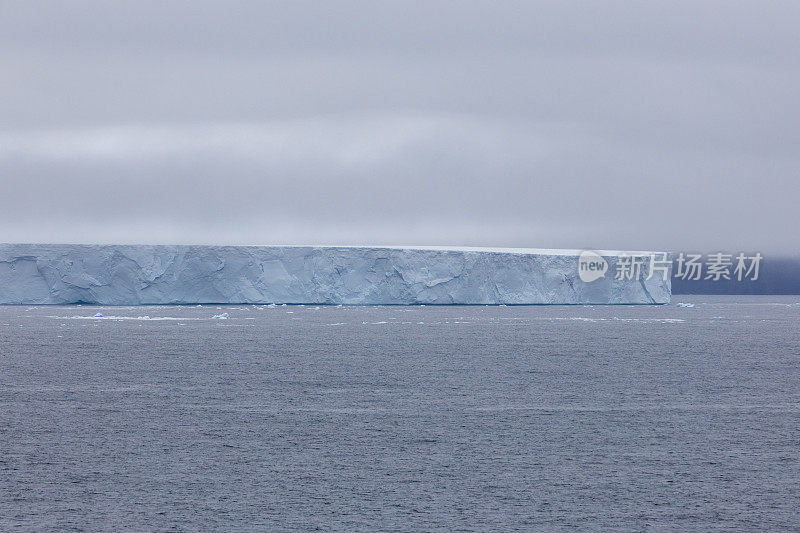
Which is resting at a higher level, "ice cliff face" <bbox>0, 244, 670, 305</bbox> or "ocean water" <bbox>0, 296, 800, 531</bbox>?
"ocean water" <bbox>0, 296, 800, 531</bbox>

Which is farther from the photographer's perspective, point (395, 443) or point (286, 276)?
point (286, 276)

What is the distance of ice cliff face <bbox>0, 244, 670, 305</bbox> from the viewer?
30.3 m

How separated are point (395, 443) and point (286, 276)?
78.9 ft

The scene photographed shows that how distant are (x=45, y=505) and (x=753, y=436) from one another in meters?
5.61

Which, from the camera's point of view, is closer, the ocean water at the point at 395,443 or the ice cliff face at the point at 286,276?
the ocean water at the point at 395,443

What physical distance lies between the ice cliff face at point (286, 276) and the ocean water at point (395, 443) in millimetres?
12751

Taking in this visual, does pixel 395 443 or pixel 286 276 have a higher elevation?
pixel 395 443

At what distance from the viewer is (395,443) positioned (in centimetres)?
792

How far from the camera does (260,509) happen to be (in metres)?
5.55

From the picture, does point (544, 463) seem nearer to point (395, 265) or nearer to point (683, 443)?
point (683, 443)

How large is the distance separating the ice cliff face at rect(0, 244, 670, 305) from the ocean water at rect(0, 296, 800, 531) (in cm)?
1275

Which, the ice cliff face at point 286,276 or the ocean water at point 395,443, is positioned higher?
the ocean water at point 395,443

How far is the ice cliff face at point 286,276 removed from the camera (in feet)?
99.6

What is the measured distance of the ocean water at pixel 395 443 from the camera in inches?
217
